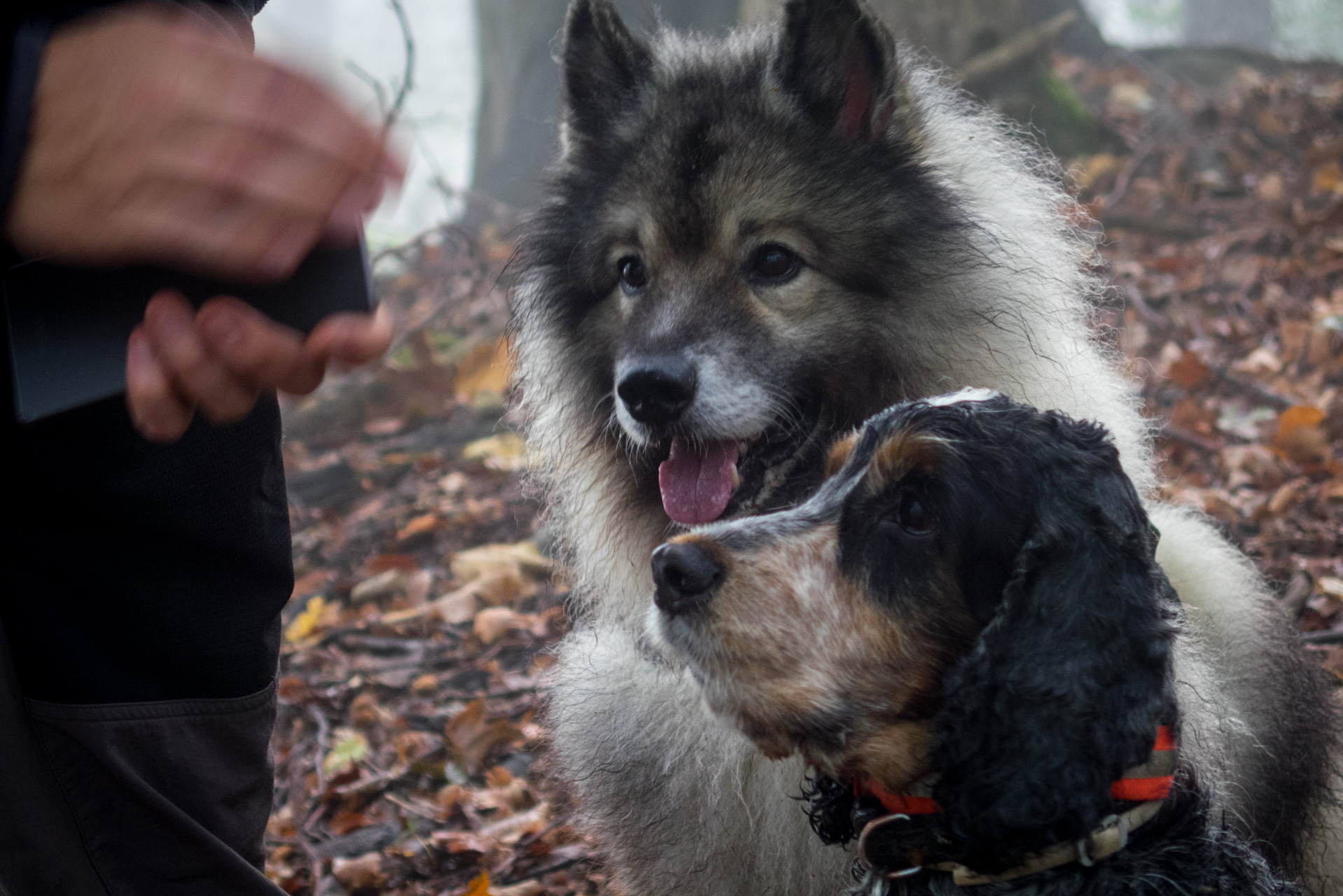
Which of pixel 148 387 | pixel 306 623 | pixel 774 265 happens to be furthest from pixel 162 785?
pixel 306 623

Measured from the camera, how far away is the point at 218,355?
1.61m

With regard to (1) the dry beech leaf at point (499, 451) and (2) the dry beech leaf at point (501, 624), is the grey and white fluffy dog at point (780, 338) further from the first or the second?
(1) the dry beech leaf at point (499, 451)

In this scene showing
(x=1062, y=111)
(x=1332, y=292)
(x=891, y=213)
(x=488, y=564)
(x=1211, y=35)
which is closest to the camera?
(x=891, y=213)

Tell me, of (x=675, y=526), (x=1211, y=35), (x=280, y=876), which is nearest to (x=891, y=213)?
(x=675, y=526)

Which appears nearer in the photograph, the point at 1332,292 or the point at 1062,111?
the point at 1332,292

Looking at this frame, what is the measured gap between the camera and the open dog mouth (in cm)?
316

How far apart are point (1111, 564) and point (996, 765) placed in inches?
18.1

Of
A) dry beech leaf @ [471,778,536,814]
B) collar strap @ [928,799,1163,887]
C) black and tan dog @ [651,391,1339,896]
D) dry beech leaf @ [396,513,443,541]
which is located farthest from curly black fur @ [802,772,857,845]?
dry beech leaf @ [396,513,443,541]

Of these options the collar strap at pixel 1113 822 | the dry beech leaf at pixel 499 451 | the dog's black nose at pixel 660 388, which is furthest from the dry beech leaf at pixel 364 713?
the collar strap at pixel 1113 822

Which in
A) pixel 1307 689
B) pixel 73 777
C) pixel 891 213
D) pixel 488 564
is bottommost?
pixel 488 564

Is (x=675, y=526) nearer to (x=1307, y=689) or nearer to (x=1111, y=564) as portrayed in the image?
(x=1111, y=564)

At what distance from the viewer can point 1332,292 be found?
6453 mm

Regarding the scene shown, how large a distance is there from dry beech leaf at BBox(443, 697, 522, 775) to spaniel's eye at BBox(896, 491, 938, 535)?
2529mm

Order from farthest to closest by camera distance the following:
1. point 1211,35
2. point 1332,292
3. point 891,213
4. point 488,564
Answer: point 1211,35 < point 1332,292 < point 488,564 < point 891,213
